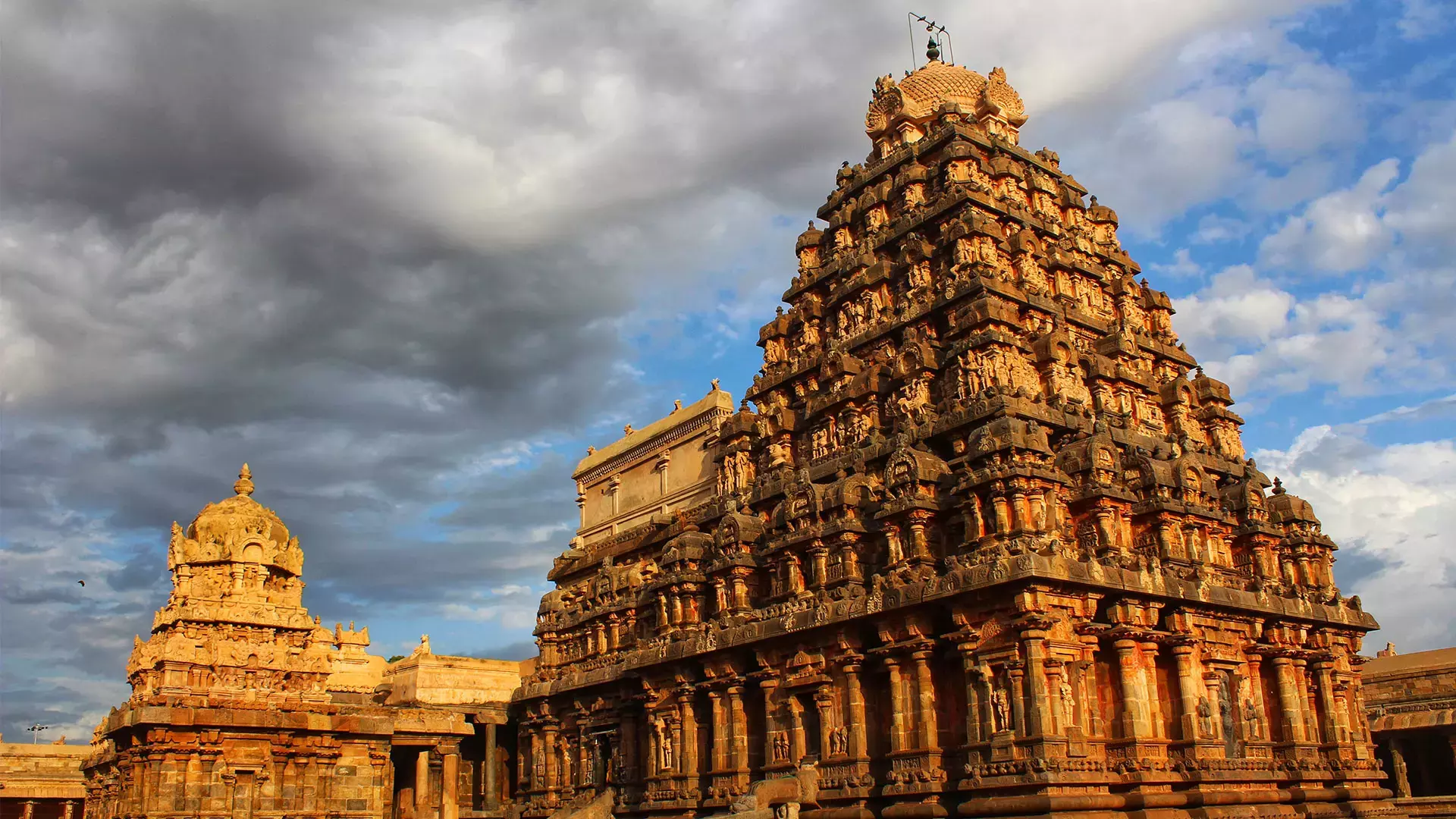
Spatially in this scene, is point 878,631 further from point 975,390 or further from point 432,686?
point 432,686

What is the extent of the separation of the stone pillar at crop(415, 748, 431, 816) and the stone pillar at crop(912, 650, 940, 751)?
920 inches

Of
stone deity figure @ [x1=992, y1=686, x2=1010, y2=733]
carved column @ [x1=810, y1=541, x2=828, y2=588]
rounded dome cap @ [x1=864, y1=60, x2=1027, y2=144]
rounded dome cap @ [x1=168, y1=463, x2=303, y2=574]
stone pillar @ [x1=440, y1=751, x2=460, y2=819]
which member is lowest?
stone pillar @ [x1=440, y1=751, x2=460, y2=819]

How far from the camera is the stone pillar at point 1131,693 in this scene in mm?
25156

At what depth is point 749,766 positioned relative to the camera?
101 feet

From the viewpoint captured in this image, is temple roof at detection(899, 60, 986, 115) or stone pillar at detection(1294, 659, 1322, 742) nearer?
stone pillar at detection(1294, 659, 1322, 742)

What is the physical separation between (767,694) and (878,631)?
13.7ft

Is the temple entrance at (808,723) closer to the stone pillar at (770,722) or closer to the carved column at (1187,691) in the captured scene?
the stone pillar at (770,722)

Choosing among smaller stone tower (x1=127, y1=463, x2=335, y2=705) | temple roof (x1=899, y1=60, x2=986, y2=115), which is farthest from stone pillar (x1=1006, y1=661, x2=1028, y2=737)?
smaller stone tower (x1=127, y1=463, x2=335, y2=705)

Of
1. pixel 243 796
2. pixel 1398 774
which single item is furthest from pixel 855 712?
Answer: pixel 1398 774

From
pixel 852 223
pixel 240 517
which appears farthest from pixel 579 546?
pixel 852 223

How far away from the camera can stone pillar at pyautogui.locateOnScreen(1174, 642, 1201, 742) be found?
26078 millimetres

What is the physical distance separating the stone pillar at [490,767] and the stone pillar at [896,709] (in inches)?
829

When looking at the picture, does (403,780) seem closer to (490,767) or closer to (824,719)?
(490,767)

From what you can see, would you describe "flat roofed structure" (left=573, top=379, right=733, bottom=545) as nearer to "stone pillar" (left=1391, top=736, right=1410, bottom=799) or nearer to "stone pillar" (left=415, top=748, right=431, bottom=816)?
"stone pillar" (left=415, top=748, right=431, bottom=816)
